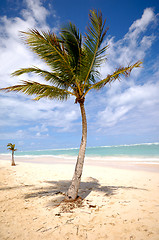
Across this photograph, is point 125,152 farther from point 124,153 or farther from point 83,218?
point 83,218

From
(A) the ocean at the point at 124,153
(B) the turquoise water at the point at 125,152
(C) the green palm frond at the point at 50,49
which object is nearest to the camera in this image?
(C) the green palm frond at the point at 50,49

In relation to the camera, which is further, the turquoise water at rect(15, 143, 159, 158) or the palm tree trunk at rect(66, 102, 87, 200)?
the turquoise water at rect(15, 143, 159, 158)

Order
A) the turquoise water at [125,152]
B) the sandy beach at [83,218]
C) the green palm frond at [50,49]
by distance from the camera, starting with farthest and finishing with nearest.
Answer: the turquoise water at [125,152] < the green palm frond at [50,49] < the sandy beach at [83,218]

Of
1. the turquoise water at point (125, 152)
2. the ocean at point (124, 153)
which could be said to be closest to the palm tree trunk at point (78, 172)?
the ocean at point (124, 153)

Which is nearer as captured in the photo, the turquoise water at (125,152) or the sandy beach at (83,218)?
the sandy beach at (83,218)

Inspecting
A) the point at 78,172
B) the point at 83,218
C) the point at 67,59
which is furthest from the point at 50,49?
the point at 83,218

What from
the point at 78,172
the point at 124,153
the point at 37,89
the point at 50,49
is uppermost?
the point at 50,49

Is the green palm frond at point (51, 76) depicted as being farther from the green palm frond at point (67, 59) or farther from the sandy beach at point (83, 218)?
the sandy beach at point (83, 218)

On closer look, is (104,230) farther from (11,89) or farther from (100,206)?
(11,89)

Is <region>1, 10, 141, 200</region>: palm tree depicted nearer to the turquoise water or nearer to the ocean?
the ocean

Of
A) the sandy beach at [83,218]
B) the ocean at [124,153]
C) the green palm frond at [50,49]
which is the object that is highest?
the green palm frond at [50,49]

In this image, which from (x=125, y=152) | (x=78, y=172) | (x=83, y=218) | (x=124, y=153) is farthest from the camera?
(x=125, y=152)

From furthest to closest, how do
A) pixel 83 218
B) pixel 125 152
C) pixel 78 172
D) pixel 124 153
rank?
pixel 125 152 → pixel 124 153 → pixel 78 172 → pixel 83 218

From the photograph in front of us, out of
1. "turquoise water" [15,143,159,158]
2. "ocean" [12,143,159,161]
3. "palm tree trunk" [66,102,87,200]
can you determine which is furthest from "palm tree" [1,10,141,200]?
"turquoise water" [15,143,159,158]
